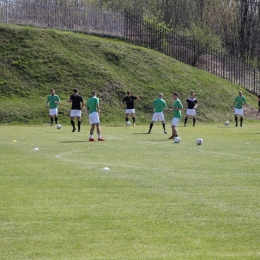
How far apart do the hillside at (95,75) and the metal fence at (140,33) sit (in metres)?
2.40

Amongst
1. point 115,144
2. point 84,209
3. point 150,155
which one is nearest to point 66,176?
point 84,209

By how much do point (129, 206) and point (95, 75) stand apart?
134 ft

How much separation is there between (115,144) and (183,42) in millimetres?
35150

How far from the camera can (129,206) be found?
11453 mm

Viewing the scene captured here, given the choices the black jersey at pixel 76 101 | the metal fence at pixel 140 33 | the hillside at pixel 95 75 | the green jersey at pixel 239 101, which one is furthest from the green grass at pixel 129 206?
the metal fence at pixel 140 33

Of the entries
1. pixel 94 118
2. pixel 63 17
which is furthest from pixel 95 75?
pixel 94 118

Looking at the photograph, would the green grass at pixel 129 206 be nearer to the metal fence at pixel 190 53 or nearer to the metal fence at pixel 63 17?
the metal fence at pixel 63 17

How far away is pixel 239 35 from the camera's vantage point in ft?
242

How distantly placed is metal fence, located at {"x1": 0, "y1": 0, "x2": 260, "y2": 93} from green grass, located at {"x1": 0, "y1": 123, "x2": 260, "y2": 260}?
38.6m

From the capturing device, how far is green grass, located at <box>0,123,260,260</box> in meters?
8.56

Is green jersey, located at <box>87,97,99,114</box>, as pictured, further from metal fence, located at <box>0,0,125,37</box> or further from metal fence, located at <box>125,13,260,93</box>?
metal fence, located at <box>125,13,260,93</box>

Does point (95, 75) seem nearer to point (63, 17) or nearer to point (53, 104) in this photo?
point (63, 17)

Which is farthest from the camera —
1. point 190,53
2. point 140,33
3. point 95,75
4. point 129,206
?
point 140,33

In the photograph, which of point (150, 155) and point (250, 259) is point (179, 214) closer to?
point (250, 259)
